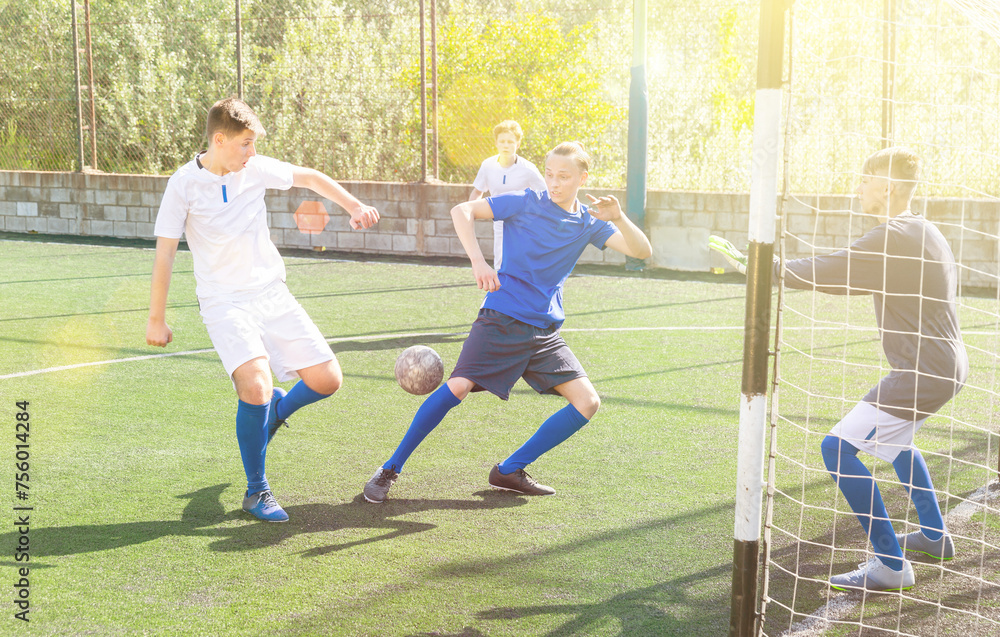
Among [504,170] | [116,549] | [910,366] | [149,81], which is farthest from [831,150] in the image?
[149,81]

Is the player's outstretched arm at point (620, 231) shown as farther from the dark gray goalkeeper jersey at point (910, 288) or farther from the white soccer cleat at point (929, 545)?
the white soccer cleat at point (929, 545)

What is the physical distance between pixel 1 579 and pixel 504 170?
20.6 ft

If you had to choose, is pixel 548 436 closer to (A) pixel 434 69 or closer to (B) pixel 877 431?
(B) pixel 877 431

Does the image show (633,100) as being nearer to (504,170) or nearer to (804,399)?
(504,170)

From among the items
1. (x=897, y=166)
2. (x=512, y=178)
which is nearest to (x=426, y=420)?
(x=897, y=166)

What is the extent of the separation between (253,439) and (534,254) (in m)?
1.53

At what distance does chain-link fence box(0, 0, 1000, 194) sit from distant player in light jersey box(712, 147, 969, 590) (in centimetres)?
720

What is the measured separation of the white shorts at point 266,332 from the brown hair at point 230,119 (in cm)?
75

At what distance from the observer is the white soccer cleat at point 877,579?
3.63 metres

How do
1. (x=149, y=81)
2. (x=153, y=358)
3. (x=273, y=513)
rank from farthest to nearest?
(x=149, y=81) → (x=153, y=358) → (x=273, y=513)

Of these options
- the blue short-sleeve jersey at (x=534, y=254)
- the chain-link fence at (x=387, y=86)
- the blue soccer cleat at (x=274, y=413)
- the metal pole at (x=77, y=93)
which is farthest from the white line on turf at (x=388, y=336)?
the metal pole at (x=77, y=93)

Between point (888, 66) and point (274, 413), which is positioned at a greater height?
point (888, 66)

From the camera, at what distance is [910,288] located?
3562 mm

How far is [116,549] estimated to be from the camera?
13.0 ft
